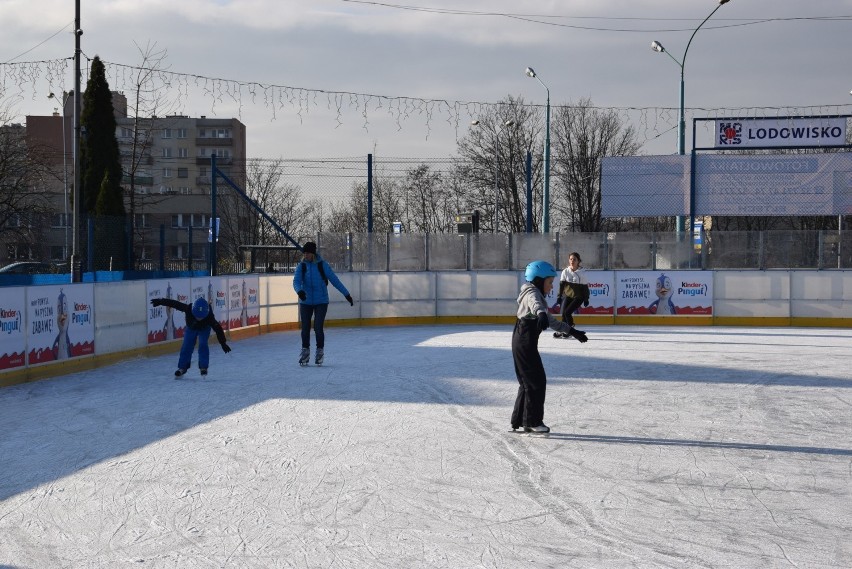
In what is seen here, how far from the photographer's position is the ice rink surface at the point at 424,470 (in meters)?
5.24

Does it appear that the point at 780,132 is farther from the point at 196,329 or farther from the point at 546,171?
the point at 196,329

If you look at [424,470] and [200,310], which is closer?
[424,470]

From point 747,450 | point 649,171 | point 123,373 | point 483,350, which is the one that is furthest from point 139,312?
point 649,171

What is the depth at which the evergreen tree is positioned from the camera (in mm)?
33531

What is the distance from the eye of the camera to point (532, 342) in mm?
8445

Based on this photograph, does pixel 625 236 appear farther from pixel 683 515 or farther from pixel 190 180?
pixel 190 180

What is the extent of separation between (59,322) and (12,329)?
1047mm

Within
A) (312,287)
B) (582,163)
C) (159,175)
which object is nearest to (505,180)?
(582,163)

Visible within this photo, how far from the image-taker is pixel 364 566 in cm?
491

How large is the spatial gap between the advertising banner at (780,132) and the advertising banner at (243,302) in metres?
13.5

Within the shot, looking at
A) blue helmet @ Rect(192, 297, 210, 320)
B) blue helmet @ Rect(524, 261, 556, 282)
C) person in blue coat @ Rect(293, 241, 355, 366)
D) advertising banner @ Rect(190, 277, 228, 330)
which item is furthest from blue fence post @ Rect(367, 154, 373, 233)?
blue helmet @ Rect(524, 261, 556, 282)

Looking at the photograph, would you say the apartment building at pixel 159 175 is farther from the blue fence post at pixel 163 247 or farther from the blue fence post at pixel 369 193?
the blue fence post at pixel 369 193

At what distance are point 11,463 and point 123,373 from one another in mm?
6089

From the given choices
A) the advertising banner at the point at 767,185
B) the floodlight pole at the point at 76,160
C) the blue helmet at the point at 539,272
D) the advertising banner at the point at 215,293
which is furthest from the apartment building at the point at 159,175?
the blue helmet at the point at 539,272
